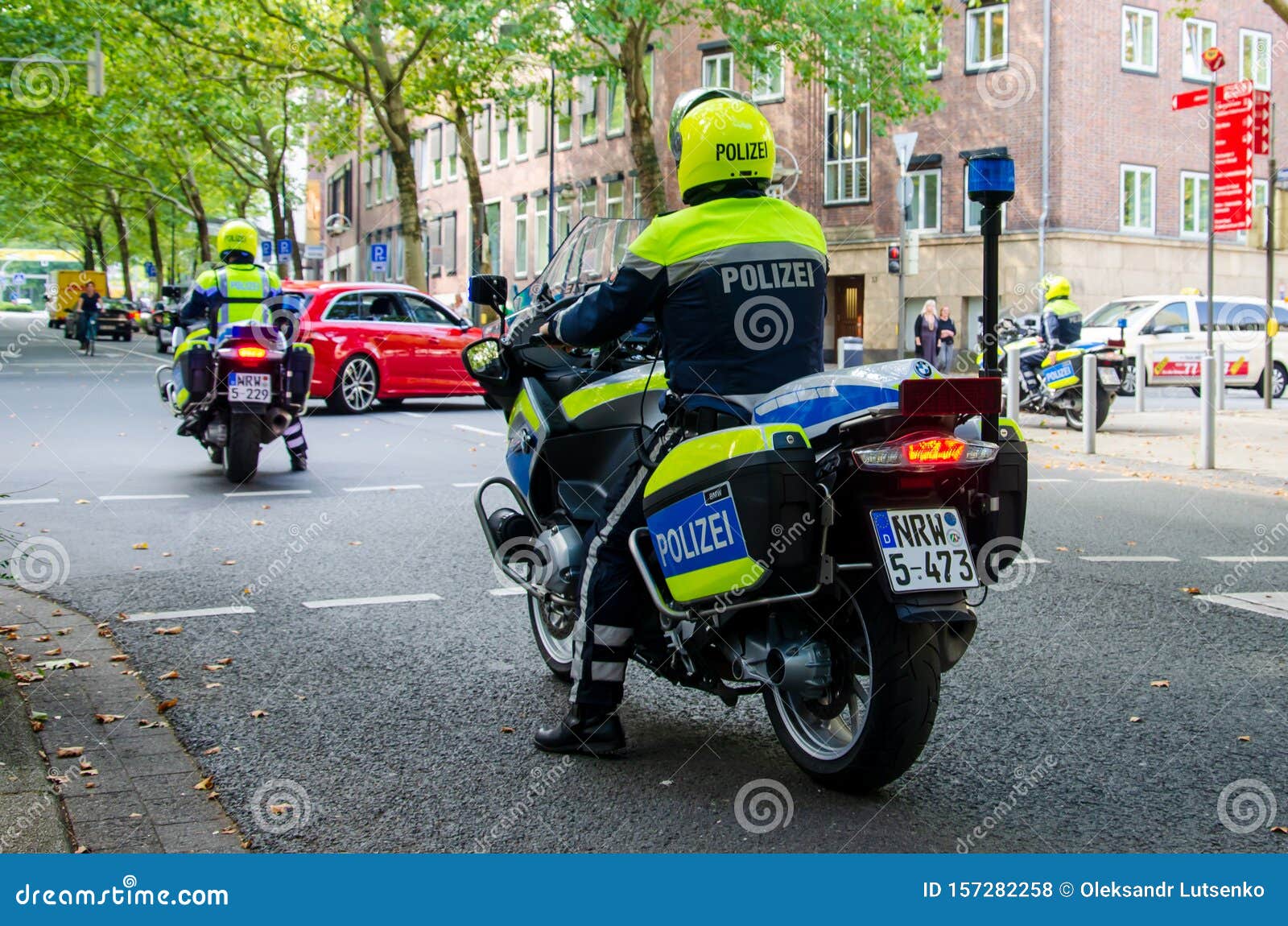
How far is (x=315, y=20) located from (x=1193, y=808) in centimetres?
3244

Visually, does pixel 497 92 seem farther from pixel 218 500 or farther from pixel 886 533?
pixel 886 533

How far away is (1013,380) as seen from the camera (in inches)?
716

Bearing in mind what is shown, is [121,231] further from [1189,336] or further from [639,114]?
[1189,336]

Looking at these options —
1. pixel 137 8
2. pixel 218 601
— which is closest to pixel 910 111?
pixel 137 8

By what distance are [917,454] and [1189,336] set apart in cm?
2255

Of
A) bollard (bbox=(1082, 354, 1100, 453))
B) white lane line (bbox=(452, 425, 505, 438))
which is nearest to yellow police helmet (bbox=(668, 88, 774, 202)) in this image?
bollard (bbox=(1082, 354, 1100, 453))

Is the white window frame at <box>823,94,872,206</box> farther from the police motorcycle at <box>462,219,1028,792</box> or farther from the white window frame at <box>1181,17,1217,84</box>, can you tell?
the police motorcycle at <box>462,219,1028,792</box>

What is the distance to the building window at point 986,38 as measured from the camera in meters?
35.4

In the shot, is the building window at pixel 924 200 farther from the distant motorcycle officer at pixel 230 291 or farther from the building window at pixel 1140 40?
the distant motorcycle officer at pixel 230 291

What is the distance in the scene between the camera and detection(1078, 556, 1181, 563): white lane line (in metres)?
8.30

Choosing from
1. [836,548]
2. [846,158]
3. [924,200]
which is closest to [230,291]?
[836,548]

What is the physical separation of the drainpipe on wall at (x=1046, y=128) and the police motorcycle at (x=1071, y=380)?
16.5 metres


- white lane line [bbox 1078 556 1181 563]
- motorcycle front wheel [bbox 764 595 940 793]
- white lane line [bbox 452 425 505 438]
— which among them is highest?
motorcycle front wheel [bbox 764 595 940 793]

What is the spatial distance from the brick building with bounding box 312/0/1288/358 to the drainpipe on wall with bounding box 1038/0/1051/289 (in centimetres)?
6
